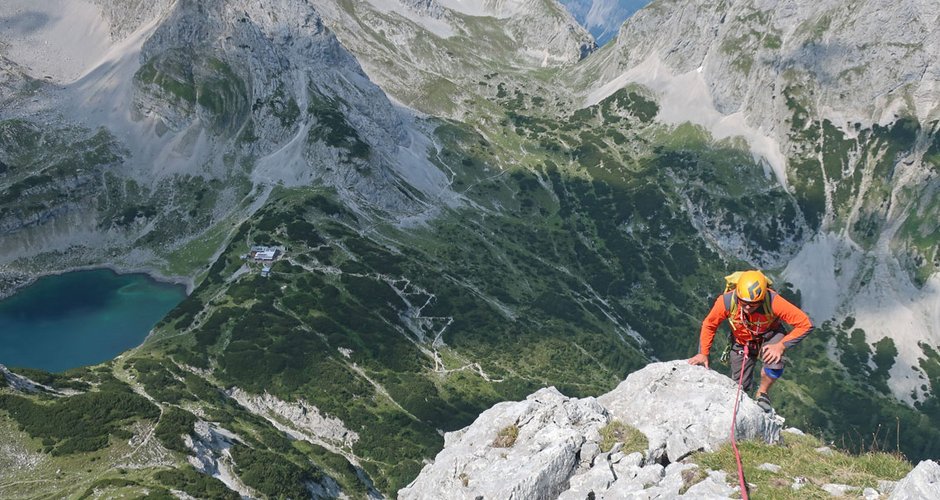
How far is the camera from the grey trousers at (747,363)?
67.5 feet

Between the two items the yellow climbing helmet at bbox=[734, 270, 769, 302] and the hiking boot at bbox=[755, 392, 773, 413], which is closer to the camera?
the yellow climbing helmet at bbox=[734, 270, 769, 302]

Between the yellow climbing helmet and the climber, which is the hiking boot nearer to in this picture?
the climber

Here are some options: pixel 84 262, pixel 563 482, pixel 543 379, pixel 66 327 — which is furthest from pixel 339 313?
pixel 563 482

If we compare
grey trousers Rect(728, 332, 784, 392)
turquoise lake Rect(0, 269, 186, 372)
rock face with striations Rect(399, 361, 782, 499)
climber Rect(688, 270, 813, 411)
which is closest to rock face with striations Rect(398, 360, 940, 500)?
rock face with striations Rect(399, 361, 782, 499)

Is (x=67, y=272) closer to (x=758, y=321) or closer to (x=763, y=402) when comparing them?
(x=763, y=402)

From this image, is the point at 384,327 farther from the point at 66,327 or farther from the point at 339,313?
the point at 66,327

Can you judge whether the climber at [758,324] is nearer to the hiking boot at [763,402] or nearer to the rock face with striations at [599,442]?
the hiking boot at [763,402]

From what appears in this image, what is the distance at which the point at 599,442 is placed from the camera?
24.7m

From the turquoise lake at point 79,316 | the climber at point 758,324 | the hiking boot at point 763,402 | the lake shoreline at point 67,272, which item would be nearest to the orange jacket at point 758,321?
the climber at point 758,324

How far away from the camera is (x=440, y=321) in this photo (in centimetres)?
16900

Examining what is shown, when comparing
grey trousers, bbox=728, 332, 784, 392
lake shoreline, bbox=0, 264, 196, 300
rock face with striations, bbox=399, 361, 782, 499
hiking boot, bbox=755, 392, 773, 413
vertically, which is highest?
grey trousers, bbox=728, 332, 784, 392

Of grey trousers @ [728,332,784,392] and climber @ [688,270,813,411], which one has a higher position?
climber @ [688,270,813,411]

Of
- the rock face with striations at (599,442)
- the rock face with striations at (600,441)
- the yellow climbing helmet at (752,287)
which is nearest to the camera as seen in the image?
the yellow climbing helmet at (752,287)

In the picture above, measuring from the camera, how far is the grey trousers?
67.5ft
